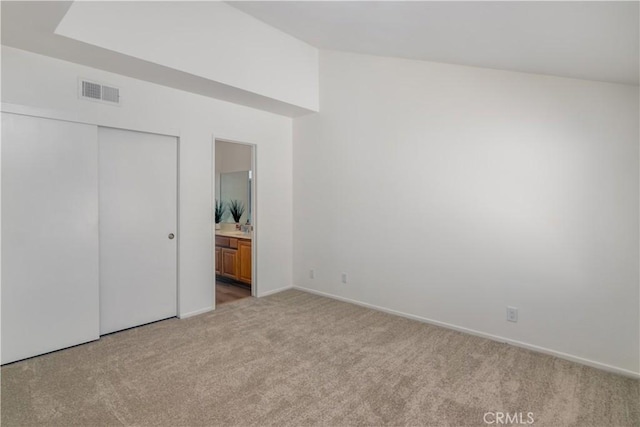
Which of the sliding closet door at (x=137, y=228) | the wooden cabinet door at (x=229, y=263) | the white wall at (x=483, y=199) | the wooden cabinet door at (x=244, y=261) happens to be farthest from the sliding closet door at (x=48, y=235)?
the white wall at (x=483, y=199)

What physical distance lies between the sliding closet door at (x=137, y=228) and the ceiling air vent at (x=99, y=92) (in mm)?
279

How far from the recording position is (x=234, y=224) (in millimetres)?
6031

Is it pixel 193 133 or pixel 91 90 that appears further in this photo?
pixel 193 133

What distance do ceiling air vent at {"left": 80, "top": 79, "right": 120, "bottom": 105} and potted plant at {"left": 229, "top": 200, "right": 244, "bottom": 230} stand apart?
2.97 meters

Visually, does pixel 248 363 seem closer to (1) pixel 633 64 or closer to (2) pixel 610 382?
(2) pixel 610 382

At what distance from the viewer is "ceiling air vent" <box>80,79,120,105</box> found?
2922 millimetres

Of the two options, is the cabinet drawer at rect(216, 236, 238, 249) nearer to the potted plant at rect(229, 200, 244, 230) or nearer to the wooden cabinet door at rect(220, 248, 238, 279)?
the wooden cabinet door at rect(220, 248, 238, 279)

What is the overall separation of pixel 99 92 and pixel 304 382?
3.06 m

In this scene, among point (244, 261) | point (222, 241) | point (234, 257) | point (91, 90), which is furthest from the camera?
point (222, 241)

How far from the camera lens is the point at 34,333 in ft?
8.95

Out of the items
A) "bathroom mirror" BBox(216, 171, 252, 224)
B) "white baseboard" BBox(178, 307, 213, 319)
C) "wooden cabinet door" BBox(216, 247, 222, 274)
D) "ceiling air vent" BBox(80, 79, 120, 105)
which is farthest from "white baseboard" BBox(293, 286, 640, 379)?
"ceiling air vent" BBox(80, 79, 120, 105)

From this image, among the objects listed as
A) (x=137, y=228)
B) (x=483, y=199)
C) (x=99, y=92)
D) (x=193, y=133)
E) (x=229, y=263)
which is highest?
(x=99, y=92)

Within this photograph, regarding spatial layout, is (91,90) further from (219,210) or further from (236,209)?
(219,210)

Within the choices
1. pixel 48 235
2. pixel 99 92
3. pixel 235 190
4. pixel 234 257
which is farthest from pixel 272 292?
pixel 99 92
